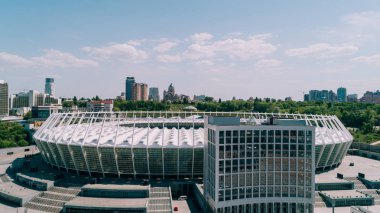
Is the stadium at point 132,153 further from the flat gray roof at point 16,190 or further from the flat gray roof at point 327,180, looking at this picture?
the flat gray roof at point 16,190

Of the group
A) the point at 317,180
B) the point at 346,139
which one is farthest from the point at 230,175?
the point at 346,139

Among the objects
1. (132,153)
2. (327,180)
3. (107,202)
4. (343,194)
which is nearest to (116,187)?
(107,202)

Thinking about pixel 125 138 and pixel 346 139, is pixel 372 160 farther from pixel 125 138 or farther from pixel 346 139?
pixel 125 138

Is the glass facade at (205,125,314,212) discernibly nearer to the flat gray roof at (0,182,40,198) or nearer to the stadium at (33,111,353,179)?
the stadium at (33,111,353,179)

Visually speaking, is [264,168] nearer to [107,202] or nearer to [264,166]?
[264,166]

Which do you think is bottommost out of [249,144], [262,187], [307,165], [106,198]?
[106,198]

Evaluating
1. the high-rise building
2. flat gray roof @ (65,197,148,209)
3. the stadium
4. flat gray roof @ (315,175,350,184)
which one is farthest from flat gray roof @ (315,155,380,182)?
flat gray roof @ (65,197,148,209)

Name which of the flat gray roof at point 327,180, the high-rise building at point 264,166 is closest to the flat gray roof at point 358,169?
the flat gray roof at point 327,180

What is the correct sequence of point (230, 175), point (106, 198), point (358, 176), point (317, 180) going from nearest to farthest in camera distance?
point (230, 175), point (106, 198), point (317, 180), point (358, 176)
